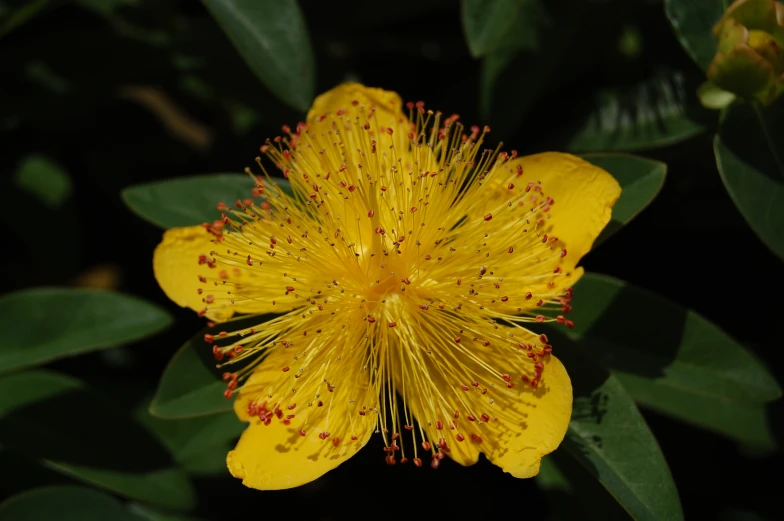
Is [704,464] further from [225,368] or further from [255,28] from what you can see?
[255,28]

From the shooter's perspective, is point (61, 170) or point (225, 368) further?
point (61, 170)

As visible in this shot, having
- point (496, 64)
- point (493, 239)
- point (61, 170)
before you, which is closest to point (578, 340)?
point (493, 239)

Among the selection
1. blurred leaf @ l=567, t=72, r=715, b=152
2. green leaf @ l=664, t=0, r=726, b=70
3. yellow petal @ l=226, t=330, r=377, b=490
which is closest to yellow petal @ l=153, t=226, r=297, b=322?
yellow petal @ l=226, t=330, r=377, b=490

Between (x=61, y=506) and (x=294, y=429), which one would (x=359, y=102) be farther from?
(x=61, y=506)

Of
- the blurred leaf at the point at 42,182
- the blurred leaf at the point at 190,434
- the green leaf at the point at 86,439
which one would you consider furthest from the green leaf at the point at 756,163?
the blurred leaf at the point at 42,182

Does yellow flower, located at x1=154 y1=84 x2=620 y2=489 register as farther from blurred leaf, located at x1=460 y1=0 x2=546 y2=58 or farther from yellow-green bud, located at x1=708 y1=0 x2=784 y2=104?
yellow-green bud, located at x1=708 y1=0 x2=784 y2=104
